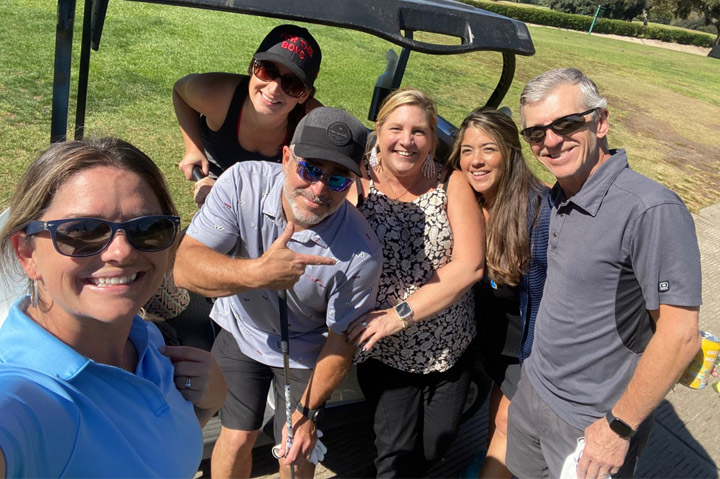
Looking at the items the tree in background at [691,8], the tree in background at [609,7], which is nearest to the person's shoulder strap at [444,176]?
the tree in background at [691,8]

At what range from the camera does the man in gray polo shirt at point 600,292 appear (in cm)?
185

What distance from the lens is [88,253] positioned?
1225 mm

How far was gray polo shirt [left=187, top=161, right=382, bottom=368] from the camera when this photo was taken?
213 cm

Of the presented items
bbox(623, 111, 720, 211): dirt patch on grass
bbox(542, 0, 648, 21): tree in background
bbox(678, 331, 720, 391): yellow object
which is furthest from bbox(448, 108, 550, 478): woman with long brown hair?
bbox(542, 0, 648, 21): tree in background

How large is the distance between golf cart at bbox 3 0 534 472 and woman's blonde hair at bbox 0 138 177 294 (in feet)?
2.53

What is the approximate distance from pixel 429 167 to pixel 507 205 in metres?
0.39

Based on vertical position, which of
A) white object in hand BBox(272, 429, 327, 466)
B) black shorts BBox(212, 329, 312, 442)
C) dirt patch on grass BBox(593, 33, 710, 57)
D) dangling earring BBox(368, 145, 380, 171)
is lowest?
white object in hand BBox(272, 429, 327, 466)

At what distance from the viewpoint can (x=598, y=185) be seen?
2033 mm

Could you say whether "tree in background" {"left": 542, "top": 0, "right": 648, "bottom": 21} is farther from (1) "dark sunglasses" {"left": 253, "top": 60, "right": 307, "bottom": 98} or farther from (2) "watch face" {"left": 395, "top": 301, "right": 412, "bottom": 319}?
(2) "watch face" {"left": 395, "top": 301, "right": 412, "bottom": 319}

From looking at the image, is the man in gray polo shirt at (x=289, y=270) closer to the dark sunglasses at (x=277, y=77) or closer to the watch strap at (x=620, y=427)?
the dark sunglasses at (x=277, y=77)

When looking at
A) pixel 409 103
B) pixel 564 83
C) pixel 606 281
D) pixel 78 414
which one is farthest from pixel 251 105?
pixel 78 414

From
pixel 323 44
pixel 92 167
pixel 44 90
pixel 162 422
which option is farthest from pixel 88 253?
pixel 323 44

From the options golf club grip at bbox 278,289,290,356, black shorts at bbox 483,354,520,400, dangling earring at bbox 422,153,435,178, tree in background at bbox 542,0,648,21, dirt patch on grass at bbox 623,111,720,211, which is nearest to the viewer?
golf club grip at bbox 278,289,290,356

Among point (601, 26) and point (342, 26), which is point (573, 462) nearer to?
point (342, 26)
